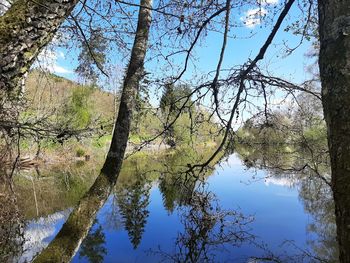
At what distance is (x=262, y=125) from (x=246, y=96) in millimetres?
328

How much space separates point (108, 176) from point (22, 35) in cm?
199

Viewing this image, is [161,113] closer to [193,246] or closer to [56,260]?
[56,260]

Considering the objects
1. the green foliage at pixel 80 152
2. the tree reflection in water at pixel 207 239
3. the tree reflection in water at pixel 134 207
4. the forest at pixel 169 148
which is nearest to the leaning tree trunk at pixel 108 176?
the forest at pixel 169 148

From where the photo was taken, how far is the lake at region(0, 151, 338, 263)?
254 inches

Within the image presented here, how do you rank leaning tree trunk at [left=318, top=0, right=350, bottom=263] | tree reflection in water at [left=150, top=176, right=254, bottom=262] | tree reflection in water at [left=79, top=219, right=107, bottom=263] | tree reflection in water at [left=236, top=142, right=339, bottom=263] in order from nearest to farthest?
leaning tree trunk at [left=318, top=0, right=350, bottom=263]
tree reflection in water at [left=236, top=142, right=339, bottom=263]
tree reflection in water at [left=150, top=176, right=254, bottom=262]
tree reflection in water at [left=79, top=219, right=107, bottom=263]

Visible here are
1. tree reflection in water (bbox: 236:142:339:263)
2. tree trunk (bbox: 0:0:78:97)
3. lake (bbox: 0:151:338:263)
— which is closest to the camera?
tree trunk (bbox: 0:0:78:97)

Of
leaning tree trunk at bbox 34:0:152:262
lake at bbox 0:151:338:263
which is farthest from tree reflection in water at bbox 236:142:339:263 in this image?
leaning tree trunk at bbox 34:0:152:262

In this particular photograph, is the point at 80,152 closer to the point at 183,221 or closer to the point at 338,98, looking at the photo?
the point at 183,221

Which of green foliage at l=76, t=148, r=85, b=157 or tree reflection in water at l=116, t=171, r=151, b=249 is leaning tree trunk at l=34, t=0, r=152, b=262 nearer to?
tree reflection in water at l=116, t=171, r=151, b=249

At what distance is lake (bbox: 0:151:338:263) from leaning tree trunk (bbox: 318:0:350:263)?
242cm

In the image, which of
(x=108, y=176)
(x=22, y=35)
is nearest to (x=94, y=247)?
(x=108, y=176)

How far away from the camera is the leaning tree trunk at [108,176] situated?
9.96ft

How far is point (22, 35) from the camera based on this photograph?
180 centimetres

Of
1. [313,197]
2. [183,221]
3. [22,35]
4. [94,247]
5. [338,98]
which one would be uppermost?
[313,197]
